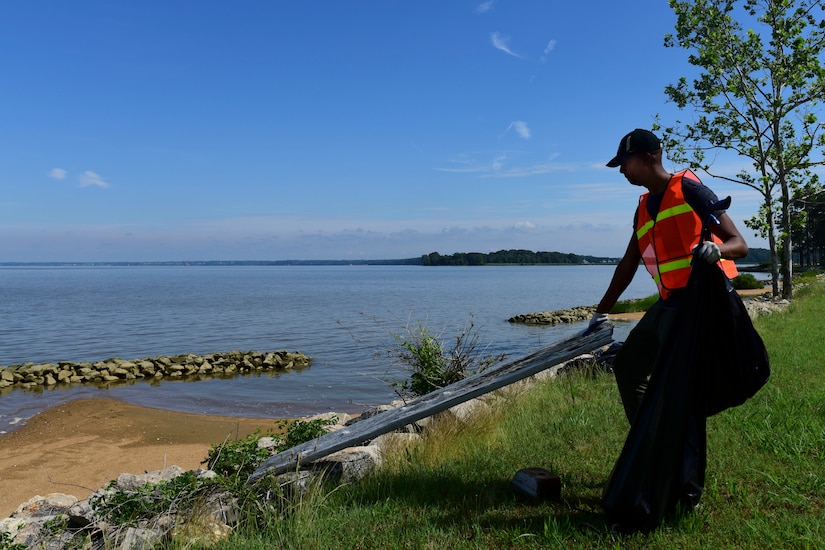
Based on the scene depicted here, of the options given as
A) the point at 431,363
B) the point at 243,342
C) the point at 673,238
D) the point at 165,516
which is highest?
the point at 673,238

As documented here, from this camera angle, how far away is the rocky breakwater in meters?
18.2

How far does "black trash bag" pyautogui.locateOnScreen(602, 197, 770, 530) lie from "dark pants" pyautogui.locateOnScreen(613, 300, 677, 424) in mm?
192

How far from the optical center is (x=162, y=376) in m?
19.0

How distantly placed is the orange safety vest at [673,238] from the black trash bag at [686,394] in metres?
0.18

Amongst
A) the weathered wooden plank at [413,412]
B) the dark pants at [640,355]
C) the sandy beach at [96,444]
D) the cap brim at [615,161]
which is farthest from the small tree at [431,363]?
the cap brim at [615,161]

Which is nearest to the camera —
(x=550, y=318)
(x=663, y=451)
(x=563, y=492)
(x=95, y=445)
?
(x=663, y=451)

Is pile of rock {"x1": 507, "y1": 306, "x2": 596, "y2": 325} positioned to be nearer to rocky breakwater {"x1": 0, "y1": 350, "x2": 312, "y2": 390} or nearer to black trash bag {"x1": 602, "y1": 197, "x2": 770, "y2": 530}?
rocky breakwater {"x1": 0, "y1": 350, "x2": 312, "y2": 390}

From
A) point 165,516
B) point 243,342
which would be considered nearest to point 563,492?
point 165,516

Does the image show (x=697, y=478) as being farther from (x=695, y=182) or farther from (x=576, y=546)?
(x=695, y=182)

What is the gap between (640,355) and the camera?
13.1ft

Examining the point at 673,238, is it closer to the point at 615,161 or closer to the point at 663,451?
the point at 615,161

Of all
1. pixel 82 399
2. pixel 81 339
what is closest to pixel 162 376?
pixel 82 399

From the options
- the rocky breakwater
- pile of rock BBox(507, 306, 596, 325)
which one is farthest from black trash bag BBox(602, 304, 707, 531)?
pile of rock BBox(507, 306, 596, 325)

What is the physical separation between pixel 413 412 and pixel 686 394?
6.88ft
